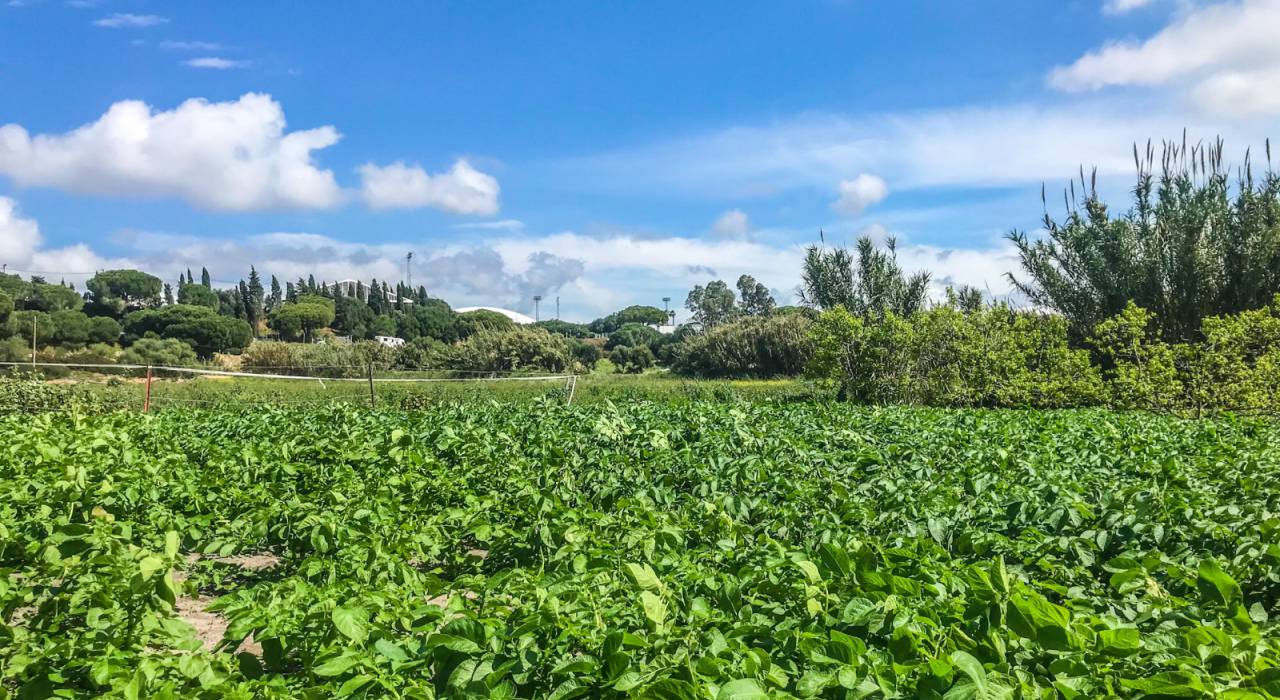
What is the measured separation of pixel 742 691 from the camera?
1.52 m

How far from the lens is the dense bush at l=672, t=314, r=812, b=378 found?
32000 millimetres

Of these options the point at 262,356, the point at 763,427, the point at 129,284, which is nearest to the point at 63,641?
the point at 763,427

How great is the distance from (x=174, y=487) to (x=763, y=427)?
426 centimetres

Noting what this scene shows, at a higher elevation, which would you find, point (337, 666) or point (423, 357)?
point (423, 357)

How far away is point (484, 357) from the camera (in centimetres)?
3042

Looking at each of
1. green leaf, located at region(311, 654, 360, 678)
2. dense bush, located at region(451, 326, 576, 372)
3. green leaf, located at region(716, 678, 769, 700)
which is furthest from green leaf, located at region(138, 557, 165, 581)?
dense bush, located at region(451, 326, 576, 372)

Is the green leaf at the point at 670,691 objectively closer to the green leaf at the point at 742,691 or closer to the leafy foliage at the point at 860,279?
the green leaf at the point at 742,691

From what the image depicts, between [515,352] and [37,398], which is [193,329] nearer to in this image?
[515,352]

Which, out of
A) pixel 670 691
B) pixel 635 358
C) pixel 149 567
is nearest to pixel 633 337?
pixel 635 358

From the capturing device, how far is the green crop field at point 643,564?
177 centimetres

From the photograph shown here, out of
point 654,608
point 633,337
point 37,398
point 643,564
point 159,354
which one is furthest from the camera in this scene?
point 633,337

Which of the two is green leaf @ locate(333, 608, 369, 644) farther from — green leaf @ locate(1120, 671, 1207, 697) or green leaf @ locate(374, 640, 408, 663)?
green leaf @ locate(1120, 671, 1207, 697)

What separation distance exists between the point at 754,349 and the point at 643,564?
30.9m

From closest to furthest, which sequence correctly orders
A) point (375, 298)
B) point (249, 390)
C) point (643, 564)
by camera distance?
point (643, 564) < point (249, 390) < point (375, 298)
